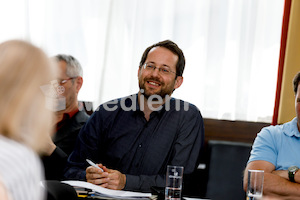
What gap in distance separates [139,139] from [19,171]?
1631 millimetres

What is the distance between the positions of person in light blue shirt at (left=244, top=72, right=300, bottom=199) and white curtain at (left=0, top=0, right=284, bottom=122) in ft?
2.03

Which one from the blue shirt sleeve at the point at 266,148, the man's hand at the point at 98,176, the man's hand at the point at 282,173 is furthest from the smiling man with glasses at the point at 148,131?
the man's hand at the point at 282,173

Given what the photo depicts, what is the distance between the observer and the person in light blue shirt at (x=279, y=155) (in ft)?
6.92

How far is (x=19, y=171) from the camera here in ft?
2.58

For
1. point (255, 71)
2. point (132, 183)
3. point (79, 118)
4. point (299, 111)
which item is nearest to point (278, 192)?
point (299, 111)

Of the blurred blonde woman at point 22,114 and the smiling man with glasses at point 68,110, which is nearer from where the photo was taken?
the blurred blonde woman at point 22,114

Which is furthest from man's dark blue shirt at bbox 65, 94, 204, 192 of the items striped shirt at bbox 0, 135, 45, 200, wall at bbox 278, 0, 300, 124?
striped shirt at bbox 0, 135, 45, 200

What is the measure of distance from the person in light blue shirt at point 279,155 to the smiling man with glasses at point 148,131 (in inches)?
13.1

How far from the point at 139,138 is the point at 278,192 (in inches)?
31.9

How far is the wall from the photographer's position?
284cm

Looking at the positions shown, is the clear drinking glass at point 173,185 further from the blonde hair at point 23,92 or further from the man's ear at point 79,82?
the man's ear at point 79,82

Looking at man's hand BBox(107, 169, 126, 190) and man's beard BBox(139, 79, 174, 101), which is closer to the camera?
man's hand BBox(107, 169, 126, 190)

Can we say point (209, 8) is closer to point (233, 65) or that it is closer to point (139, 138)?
Result: point (233, 65)

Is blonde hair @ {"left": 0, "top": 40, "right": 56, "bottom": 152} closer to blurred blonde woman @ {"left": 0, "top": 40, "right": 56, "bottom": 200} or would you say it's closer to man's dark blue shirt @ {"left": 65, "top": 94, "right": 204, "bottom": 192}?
blurred blonde woman @ {"left": 0, "top": 40, "right": 56, "bottom": 200}
